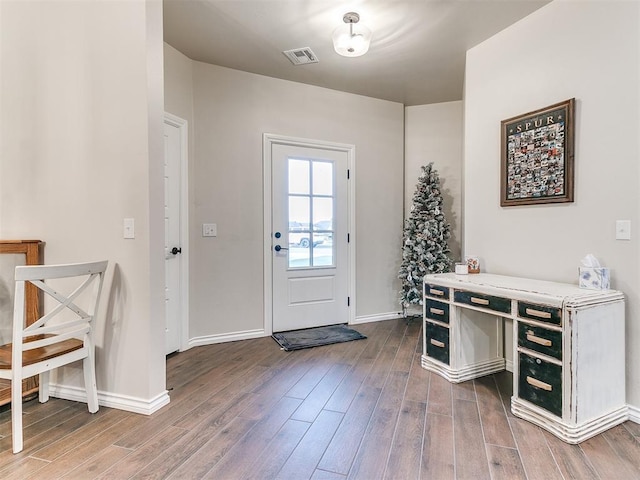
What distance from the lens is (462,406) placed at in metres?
2.16

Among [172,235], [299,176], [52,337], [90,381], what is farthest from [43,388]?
[299,176]

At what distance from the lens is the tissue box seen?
2.01 m

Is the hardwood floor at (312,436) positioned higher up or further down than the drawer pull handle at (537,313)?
further down

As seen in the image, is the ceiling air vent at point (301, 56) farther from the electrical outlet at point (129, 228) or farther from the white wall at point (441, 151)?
the electrical outlet at point (129, 228)

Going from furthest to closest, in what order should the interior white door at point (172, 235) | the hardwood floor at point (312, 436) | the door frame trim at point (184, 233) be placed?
the door frame trim at point (184, 233), the interior white door at point (172, 235), the hardwood floor at point (312, 436)

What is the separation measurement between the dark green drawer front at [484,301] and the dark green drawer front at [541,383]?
0.28 m

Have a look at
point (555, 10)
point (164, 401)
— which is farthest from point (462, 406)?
point (555, 10)

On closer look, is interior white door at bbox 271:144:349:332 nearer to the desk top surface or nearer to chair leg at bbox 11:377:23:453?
the desk top surface

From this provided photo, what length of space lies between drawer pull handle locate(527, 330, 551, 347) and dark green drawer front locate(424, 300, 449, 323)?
61 cm

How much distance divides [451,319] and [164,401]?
1.97 meters

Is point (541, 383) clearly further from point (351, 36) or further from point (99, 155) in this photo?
point (99, 155)

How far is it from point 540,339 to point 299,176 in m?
2.57

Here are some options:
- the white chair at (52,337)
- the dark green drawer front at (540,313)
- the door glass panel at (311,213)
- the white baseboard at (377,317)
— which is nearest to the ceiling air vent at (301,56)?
the door glass panel at (311,213)

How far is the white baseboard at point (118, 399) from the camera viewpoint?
2.08 m
